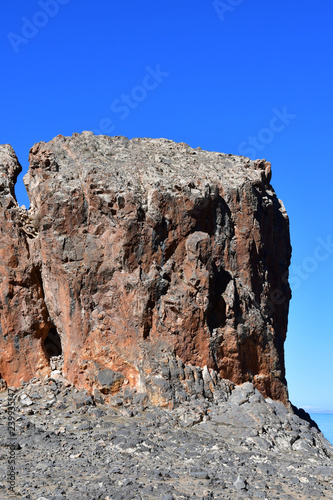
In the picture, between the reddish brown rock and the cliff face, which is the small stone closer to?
the cliff face

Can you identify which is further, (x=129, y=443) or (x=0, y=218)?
(x=0, y=218)

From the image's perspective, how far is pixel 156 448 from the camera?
18.5 meters

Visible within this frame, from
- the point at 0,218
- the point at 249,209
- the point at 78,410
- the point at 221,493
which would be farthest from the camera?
the point at 249,209

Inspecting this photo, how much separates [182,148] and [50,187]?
6.20 metres

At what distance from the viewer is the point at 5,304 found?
24.0 m

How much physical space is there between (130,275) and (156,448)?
6.39 m

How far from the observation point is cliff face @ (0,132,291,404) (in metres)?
22.5

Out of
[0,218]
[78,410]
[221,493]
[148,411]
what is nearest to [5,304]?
[0,218]

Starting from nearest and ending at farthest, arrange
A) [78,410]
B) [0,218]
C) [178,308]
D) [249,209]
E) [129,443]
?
[129,443] → [78,410] → [178,308] → [0,218] → [249,209]

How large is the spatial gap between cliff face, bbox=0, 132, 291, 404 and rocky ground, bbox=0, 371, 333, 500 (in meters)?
0.97

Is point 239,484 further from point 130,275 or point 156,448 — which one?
point 130,275

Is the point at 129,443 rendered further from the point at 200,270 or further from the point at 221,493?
the point at 200,270

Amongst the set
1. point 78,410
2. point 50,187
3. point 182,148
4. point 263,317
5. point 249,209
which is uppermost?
point 182,148

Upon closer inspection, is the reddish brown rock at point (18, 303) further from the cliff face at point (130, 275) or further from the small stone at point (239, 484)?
the small stone at point (239, 484)
